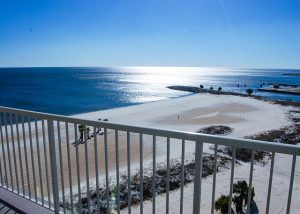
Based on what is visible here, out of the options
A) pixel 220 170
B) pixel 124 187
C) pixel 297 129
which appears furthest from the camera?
pixel 297 129

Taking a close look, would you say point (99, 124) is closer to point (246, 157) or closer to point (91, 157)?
point (246, 157)

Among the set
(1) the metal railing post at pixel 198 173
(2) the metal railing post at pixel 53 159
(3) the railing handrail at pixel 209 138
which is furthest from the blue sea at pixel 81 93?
(1) the metal railing post at pixel 198 173

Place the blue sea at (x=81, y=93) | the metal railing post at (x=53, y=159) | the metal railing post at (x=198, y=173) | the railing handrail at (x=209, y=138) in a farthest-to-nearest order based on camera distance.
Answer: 1. the blue sea at (x=81, y=93)
2. the metal railing post at (x=53, y=159)
3. the metal railing post at (x=198, y=173)
4. the railing handrail at (x=209, y=138)

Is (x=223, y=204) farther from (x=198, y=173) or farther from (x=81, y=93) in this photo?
(x=81, y=93)

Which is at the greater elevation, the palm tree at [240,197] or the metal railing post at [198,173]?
the metal railing post at [198,173]

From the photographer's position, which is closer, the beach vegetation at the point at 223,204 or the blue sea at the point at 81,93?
the beach vegetation at the point at 223,204

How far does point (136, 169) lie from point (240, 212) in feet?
12.0

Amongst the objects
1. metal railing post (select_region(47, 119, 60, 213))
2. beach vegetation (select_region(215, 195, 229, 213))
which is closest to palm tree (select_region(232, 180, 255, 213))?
beach vegetation (select_region(215, 195, 229, 213))

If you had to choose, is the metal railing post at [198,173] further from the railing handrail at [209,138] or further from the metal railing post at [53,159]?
the metal railing post at [53,159]

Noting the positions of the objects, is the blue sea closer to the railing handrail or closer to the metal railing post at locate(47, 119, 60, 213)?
the metal railing post at locate(47, 119, 60, 213)

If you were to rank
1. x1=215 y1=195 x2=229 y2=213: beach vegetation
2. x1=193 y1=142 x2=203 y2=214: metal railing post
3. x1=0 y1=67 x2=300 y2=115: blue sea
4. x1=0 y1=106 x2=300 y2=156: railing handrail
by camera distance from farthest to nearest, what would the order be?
x1=0 y1=67 x2=300 y2=115: blue sea, x1=215 y1=195 x2=229 y2=213: beach vegetation, x1=193 y1=142 x2=203 y2=214: metal railing post, x1=0 y1=106 x2=300 y2=156: railing handrail

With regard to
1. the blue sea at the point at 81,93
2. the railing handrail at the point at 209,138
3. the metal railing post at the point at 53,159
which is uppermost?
the railing handrail at the point at 209,138

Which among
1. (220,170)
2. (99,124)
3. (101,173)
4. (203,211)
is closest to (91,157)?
(101,173)

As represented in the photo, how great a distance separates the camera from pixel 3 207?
2.56m
